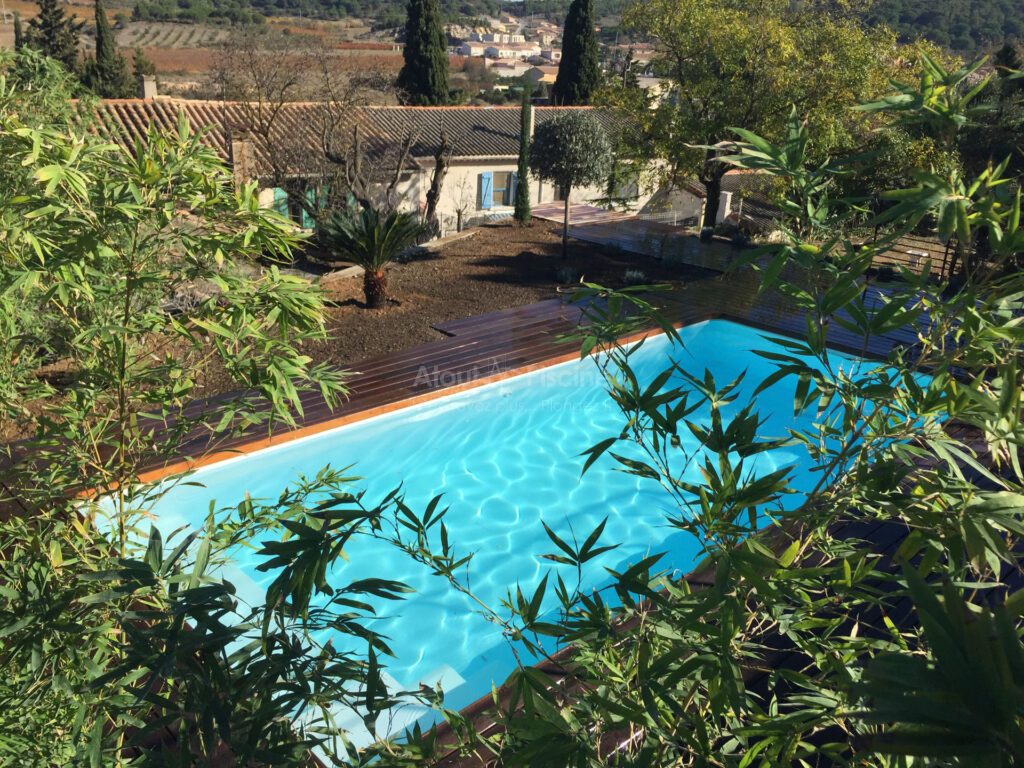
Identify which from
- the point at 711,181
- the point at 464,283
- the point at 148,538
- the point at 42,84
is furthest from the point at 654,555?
the point at 711,181

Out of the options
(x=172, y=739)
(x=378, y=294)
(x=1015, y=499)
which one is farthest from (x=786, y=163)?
(x=378, y=294)

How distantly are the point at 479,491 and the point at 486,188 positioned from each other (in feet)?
46.0

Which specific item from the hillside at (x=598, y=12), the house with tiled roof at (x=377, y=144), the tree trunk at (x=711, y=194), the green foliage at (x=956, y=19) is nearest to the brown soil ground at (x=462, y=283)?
the house with tiled roof at (x=377, y=144)

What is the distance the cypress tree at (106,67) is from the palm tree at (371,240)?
18.5 metres

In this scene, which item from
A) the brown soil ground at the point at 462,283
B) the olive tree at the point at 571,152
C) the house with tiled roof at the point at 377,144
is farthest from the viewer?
the house with tiled roof at the point at 377,144

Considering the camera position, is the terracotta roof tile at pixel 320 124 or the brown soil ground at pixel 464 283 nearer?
the brown soil ground at pixel 464 283

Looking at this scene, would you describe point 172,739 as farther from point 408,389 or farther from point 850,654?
point 408,389

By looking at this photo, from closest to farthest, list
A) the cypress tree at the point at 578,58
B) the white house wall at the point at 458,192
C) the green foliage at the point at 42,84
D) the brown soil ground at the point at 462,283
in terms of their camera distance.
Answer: the green foliage at the point at 42,84 → the brown soil ground at the point at 462,283 → the white house wall at the point at 458,192 → the cypress tree at the point at 578,58

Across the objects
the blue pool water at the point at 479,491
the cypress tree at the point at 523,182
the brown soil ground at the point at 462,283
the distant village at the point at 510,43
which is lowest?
the blue pool water at the point at 479,491

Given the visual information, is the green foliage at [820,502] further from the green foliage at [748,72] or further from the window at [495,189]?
the window at [495,189]

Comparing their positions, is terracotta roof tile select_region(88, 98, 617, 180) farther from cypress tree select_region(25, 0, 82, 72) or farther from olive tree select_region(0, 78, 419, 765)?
olive tree select_region(0, 78, 419, 765)

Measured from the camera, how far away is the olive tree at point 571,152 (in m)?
15.1

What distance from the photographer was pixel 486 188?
20.2 metres

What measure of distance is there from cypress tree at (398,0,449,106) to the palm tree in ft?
49.1
